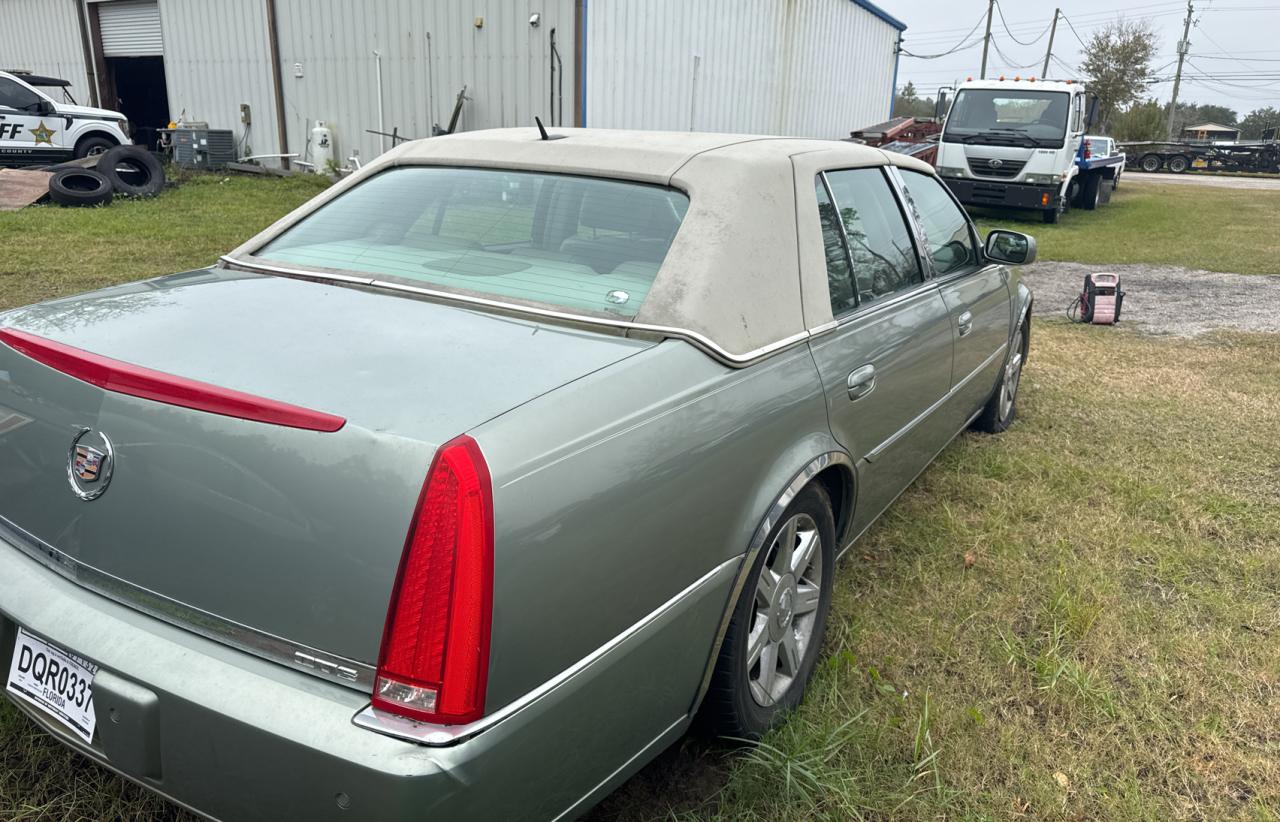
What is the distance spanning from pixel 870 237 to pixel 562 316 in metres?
1.35

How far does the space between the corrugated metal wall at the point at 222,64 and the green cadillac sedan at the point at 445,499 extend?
1617 centimetres

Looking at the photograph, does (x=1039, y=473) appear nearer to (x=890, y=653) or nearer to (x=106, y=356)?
(x=890, y=653)

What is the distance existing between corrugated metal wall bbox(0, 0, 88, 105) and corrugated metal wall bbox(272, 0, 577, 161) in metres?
6.54

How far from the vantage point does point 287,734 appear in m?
1.41

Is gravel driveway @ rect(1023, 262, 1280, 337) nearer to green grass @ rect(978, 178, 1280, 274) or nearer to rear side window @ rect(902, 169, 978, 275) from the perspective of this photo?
green grass @ rect(978, 178, 1280, 274)

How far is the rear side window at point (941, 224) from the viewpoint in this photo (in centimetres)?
354

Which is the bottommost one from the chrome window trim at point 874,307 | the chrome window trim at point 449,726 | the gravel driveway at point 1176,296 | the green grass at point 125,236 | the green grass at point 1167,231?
the gravel driveway at point 1176,296

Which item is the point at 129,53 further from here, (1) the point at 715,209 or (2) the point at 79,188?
(1) the point at 715,209

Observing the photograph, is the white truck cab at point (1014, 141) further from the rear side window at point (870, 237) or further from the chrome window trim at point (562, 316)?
the chrome window trim at point (562, 316)

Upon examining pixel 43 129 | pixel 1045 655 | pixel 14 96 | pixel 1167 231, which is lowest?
pixel 1045 655

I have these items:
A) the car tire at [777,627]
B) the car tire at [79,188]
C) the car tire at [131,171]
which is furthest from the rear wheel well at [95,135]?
the car tire at [777,627]

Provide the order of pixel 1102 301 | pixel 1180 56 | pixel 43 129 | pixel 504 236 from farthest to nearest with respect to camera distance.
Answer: pixel 1180 56 < pixel 43 129 < pixel 1102 301 < pixel 504 236

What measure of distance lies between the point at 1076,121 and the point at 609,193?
16.2 m

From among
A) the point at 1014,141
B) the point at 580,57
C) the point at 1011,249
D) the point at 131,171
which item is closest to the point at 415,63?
the point at 580,57
